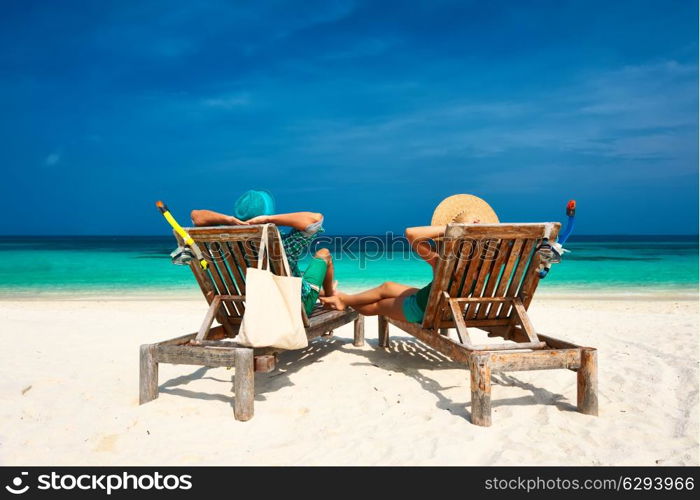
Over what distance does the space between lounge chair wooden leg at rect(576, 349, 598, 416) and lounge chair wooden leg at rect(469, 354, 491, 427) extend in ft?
2.30

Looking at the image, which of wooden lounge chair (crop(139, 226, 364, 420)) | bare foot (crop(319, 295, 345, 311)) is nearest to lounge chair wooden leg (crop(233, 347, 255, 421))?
wooden lounge chair (crop(139, 226, 364, 420))

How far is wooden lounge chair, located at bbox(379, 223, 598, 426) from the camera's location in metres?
3.12

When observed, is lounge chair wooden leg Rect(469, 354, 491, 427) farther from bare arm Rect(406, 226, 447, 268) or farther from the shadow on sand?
bare arm Rect(406, 226, 447, 268)

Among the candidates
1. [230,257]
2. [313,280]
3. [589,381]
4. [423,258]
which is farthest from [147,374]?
[589,381]

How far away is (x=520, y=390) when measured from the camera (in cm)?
384

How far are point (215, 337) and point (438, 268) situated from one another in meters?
1.87

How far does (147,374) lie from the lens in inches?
137

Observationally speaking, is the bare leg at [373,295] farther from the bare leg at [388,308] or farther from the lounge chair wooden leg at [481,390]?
the lounge chair wooden leg at [481,390]

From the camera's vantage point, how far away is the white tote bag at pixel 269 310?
10.1ft

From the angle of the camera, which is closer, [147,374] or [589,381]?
[589,381]

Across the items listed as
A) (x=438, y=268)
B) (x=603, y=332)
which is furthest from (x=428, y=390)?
(x=603, y=332)

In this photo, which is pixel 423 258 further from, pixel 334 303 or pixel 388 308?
pixel 334 303

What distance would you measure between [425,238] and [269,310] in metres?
1.24

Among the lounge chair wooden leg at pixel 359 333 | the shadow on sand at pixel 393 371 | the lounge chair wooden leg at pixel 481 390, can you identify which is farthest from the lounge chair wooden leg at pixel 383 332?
the lounge chair wooden leg at pixel 481 390
